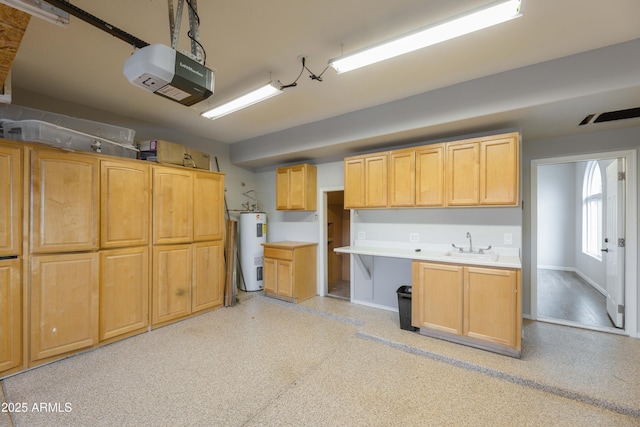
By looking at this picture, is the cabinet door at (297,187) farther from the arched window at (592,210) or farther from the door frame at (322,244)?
the arched window at (592,210)

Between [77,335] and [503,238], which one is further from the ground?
[503,238]

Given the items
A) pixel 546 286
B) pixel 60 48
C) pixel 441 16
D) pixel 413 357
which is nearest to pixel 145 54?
pixel 60 48

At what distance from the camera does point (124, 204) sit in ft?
10.5

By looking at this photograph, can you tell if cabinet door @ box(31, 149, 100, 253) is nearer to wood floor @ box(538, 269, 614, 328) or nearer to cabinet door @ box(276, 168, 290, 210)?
cabinet door @ box(276, 168, 290, 210)

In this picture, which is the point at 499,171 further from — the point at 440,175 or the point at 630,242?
the point at 630,242

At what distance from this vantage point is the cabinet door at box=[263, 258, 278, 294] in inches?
183

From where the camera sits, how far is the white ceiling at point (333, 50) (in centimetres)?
190

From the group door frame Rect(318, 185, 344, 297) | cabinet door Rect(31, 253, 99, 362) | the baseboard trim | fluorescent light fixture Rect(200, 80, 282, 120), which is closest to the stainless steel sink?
door frame Rect(318, 185, 344, 297)

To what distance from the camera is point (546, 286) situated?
5.42m

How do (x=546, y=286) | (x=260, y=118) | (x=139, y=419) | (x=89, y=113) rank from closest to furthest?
1. (x=139, y=419)
2. (x=89, y=113)
3. (x=260, y=118)
4. (x=546, y=286)

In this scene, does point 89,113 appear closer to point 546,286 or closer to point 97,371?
point 97,371

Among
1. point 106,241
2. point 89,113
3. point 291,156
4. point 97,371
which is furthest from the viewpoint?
point 291,156

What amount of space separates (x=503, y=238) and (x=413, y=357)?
184cm

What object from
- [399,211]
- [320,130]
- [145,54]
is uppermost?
[320,130]
